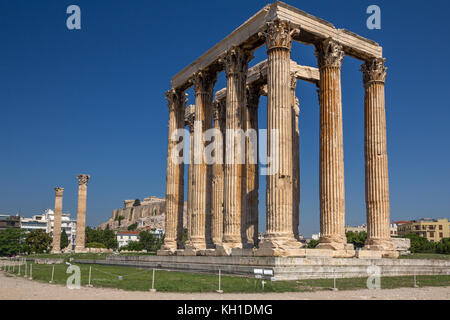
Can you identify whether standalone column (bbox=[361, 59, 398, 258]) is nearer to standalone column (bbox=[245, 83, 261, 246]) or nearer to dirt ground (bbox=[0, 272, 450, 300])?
standalone column (bbox=[245, 83, 261, 246])

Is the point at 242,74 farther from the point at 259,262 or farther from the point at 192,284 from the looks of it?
the point at 192,284

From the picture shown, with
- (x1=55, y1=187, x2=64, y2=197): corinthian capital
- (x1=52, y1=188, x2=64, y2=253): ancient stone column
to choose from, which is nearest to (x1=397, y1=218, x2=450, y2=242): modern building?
(x1=52, y1=188, x2=64, y2=253): ancient stone column

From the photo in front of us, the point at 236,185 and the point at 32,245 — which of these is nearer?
the point at 236,185

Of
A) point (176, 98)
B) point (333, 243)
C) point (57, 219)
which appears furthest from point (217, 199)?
point (57, 219)

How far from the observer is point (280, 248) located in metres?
27.4

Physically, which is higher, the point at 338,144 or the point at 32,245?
the point at 338,144

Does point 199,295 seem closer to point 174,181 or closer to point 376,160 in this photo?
point 376,160

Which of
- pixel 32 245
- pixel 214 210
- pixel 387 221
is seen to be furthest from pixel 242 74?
Result: pixel 32 245

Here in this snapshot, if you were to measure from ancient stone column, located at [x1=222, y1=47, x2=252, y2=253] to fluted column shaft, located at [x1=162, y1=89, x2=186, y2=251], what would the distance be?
10.1m

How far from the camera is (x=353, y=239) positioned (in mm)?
95500

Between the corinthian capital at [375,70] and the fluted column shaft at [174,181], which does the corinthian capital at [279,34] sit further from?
the fluted column shaft at [174,181]

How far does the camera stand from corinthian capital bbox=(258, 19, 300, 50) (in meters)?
30.5

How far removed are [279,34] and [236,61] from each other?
6182 mm

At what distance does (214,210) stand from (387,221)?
13.6 m
